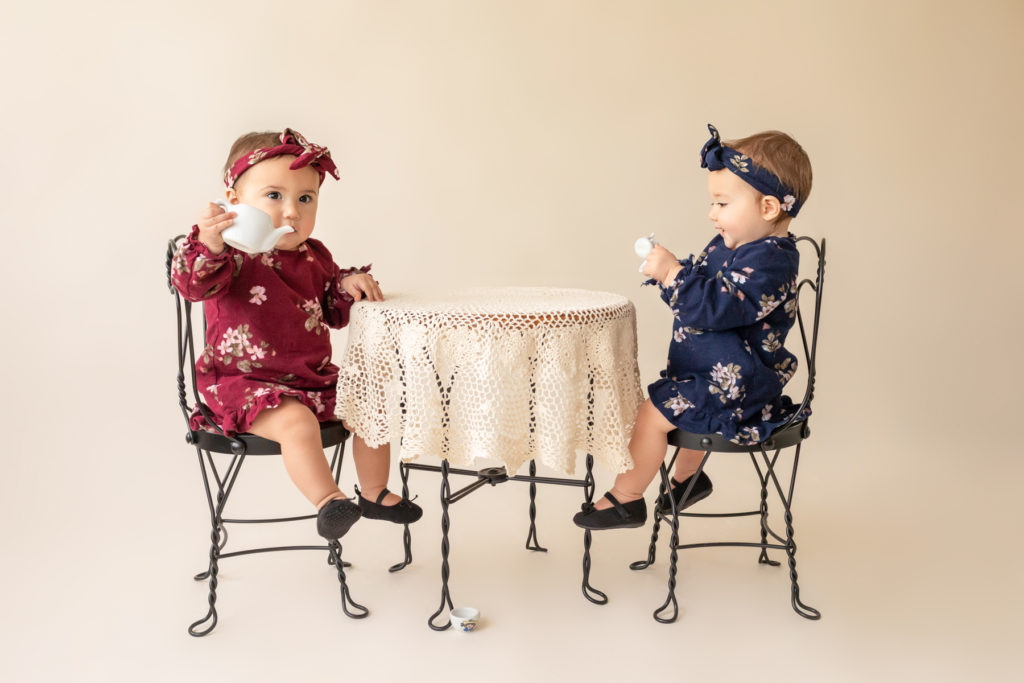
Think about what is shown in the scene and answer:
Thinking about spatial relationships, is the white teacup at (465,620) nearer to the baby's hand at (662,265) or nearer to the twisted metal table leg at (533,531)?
the twisted metal table leg at (533,531)

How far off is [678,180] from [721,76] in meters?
0.50

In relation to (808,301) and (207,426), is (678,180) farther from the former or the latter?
(207,426)

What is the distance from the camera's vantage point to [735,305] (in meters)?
2.50

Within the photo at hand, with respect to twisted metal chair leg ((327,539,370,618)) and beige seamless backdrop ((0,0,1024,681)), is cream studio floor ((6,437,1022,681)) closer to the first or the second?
twisted metal chair leg ((327,539,370,618))

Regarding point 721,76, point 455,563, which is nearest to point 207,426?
point 455,563

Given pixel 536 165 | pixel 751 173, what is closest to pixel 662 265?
pixel 751 173

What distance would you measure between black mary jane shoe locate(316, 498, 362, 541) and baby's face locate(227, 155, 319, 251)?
772mm

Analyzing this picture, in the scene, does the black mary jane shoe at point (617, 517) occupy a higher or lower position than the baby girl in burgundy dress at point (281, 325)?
lower

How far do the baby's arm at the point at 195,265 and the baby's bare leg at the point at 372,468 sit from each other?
627mm

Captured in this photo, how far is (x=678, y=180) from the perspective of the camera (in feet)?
13.9

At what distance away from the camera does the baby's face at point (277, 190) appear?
2609 millimetres

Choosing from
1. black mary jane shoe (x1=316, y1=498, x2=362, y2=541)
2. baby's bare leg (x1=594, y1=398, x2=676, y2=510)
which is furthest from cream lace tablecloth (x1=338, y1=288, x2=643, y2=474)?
black mary jane shoe (x1=316, y1=498, x2=362, y2=541)

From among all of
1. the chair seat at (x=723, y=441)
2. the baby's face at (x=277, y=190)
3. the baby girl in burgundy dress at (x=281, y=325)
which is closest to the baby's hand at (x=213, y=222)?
the baby girl in burgundy dress at (x=281, y=325)

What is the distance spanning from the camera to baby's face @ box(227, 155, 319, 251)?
2609 mm
